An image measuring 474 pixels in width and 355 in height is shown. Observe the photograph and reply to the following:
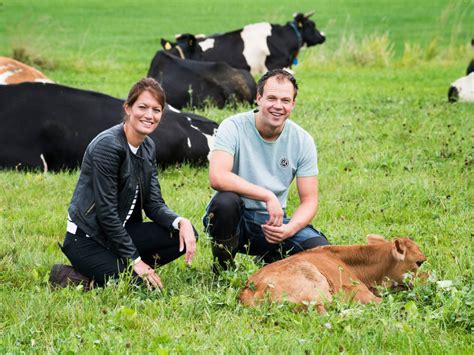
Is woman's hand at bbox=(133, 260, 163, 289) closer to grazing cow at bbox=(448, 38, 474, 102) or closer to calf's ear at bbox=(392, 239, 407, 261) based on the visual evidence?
calf's ear at bbox=(392, 239, 407, 261)

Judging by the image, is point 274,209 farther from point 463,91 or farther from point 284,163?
point 463,91

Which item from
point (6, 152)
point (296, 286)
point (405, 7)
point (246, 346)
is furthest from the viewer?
point (405, 7)

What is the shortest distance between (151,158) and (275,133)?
0.81 metres

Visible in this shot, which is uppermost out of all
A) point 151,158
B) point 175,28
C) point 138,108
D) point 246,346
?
point 138,108

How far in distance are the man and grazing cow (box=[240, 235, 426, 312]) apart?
457 mm

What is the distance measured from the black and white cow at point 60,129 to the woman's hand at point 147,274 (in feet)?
12.4

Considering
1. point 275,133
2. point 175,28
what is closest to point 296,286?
point 275,133

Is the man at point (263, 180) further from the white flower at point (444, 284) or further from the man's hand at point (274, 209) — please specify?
the white flower at point (444, 284)

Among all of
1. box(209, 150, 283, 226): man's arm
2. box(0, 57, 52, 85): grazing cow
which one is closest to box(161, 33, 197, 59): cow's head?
box(0, 57, 52, 85): grazing cow

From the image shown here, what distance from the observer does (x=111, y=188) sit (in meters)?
5.41

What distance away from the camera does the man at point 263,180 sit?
18.5ft

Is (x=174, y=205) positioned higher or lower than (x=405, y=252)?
Result: lower

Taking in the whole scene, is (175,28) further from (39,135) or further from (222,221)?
(222,221)

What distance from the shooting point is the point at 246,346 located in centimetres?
419
